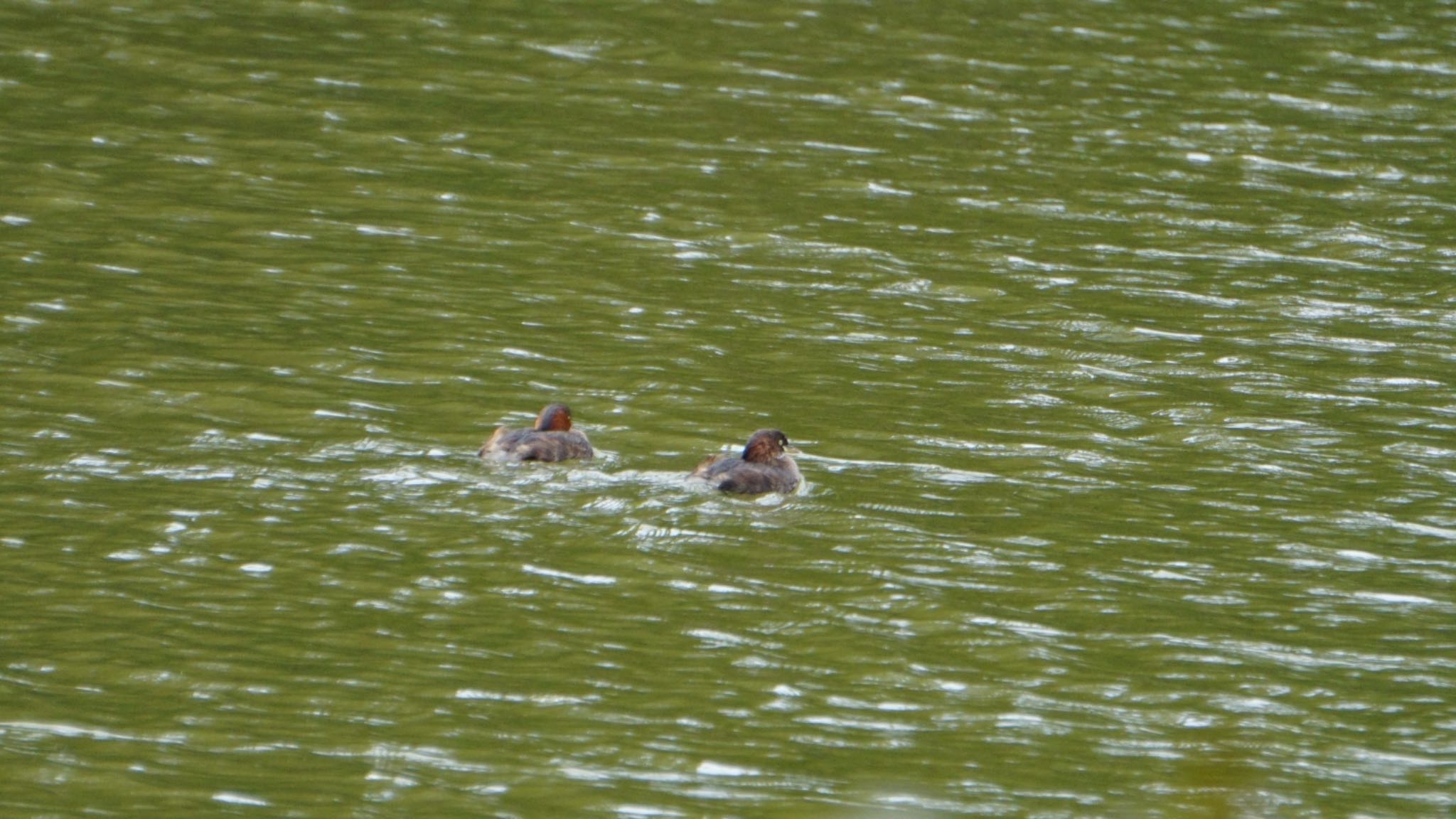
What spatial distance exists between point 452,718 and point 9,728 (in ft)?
6.34

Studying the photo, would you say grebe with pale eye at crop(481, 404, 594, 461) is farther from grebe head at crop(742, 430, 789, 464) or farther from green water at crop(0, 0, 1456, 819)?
grebe head at crop(742, 430, 789, 464)

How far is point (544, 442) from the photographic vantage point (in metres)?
12.9

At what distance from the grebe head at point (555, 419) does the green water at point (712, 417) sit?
1.61ft

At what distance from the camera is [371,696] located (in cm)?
1010

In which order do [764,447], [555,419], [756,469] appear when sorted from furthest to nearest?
1. [555,419]
2. [764,447]
3. [756,469]

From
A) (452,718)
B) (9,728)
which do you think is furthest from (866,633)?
(9,728)

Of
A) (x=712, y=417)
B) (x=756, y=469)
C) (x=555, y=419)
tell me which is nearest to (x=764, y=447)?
(x=756, y=469)

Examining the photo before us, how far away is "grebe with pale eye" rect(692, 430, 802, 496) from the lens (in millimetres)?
12742

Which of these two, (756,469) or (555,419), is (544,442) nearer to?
(555,419)

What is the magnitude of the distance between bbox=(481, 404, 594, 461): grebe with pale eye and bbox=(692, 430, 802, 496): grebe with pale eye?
75cm

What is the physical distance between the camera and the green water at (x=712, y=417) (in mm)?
9844

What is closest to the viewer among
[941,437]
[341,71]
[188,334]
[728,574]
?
[728,574]

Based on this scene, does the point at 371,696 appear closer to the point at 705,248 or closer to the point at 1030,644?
the point at 1030,644

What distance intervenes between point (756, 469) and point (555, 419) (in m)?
1.36
